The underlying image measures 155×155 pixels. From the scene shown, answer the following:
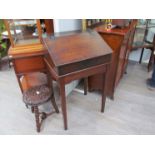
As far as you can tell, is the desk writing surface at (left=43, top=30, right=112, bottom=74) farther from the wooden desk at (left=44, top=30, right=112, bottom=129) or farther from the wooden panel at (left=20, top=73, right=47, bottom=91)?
the wooden panel at (left=20, top=73, right=47, bottom=91)

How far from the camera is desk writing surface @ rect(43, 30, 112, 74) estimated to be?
1396 millimetres

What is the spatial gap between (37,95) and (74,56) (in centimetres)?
60

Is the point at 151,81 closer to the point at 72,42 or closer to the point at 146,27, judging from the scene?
the point at 146,27

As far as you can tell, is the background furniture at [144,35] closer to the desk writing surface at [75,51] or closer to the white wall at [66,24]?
the white wall at [66,24]

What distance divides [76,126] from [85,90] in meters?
0.61

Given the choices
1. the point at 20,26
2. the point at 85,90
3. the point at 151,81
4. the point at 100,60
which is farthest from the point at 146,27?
the point at 20,26

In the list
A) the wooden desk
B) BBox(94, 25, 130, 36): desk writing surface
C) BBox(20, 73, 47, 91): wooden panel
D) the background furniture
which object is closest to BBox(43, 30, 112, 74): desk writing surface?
the wooden desk

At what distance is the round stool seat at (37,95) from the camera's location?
5.40ft

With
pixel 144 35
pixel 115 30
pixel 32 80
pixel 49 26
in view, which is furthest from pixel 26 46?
pixel 144 35

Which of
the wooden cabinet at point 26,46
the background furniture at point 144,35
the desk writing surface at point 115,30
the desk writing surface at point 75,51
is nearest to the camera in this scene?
the desk writing surface at point 75,51

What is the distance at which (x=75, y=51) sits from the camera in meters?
1.50

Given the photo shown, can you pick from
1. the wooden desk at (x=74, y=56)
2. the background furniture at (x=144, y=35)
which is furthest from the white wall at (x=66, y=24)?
the background furniture at (x=144, y=35)

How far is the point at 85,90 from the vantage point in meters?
2.37
